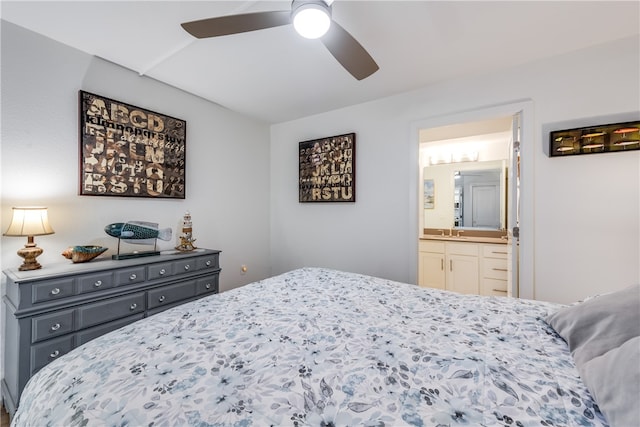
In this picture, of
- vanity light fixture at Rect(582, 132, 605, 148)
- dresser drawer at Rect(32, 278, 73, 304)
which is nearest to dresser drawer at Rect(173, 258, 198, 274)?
dresser drawer at Rect(32, 278, 73, 304)

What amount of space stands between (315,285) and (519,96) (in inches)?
92.1

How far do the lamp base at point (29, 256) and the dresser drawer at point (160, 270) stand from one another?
64 cm

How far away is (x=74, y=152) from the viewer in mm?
2027

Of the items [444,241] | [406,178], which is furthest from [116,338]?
[444,241]

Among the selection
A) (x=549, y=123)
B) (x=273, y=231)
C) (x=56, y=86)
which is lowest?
(x=273, y=231)

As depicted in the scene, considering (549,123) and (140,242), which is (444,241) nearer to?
(549,123)

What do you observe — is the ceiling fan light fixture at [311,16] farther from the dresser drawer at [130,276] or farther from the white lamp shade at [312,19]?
the dresser drawer at [130,276]

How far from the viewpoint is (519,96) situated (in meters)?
2.26

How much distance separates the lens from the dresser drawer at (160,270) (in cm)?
209

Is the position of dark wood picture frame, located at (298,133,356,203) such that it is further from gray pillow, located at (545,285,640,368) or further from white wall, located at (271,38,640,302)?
gray pillow, located at (545,285,640,368)

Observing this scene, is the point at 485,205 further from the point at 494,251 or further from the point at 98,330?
the point at 98,330

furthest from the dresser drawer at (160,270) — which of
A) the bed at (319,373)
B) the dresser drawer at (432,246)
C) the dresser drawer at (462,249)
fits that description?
the dresser drawer at (462,249)

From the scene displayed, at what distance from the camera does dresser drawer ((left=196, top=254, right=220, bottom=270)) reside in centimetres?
244

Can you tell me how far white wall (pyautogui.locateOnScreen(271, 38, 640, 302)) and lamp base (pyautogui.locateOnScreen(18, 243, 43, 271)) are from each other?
2.75 metres
